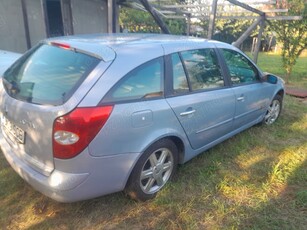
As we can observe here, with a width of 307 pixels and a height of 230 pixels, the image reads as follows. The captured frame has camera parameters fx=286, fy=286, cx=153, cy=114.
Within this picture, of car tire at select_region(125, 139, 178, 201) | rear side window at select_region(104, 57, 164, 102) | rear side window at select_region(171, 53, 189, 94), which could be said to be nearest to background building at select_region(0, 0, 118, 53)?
rear side window at select_region(171, 53, 189, 94)

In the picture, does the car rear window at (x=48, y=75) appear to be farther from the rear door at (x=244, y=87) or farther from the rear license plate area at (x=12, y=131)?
the rear door at (x=244, y=87)

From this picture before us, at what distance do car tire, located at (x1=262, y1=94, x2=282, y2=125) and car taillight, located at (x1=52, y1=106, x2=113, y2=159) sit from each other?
3.50m

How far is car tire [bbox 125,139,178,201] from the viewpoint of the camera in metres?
2.61

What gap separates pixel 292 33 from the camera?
29.0 ft

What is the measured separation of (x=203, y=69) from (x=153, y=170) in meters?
1.28

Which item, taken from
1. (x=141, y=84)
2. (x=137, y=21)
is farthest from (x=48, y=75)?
(x=137, y=21)

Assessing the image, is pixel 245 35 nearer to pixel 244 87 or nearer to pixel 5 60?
pixel 244 87

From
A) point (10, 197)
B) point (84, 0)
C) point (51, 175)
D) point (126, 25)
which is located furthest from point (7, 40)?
point (126, 25)

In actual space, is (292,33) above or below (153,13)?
below

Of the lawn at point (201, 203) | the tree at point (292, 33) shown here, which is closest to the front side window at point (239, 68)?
the lawn at point (201, 203)

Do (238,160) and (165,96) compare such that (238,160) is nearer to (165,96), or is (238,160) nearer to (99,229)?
(165,96)

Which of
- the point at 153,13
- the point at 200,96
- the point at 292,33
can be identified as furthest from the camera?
the point at 292,33

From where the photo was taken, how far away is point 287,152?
398 centimetres

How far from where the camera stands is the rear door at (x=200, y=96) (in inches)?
112
